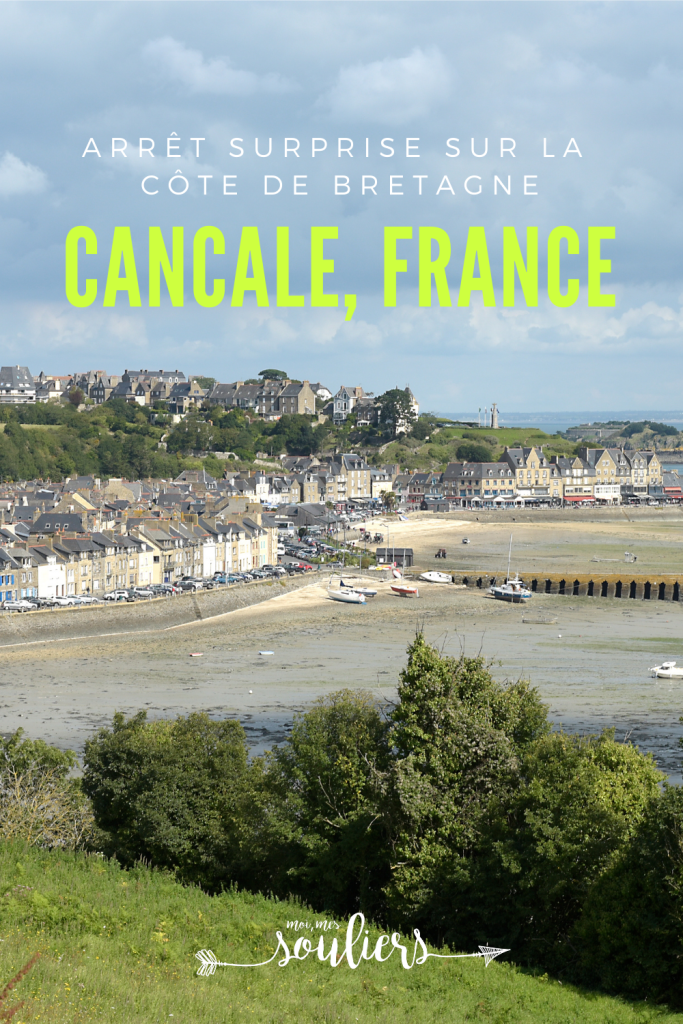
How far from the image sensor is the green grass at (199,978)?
1075 cm

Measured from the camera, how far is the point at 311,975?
12.4 metres

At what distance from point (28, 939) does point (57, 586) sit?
4217 centimetres

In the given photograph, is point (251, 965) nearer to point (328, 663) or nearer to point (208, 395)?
point (328, 663)

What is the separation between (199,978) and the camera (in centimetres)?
1190

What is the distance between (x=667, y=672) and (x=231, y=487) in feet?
243

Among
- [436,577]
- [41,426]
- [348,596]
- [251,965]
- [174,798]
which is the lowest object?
[348,596]

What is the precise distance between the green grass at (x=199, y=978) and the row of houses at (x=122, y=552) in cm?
3837

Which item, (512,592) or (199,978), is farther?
(512,592)

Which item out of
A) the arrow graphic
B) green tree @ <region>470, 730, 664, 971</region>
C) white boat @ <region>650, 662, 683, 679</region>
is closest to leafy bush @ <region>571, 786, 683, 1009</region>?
→ green tree @ <region>470, 730, 664, 971</region>

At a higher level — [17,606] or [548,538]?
[548,538]

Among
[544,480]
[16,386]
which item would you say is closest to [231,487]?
[544,480]

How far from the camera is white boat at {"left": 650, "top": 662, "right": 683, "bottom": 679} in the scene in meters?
35.2

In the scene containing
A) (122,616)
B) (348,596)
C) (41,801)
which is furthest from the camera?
(348,596)

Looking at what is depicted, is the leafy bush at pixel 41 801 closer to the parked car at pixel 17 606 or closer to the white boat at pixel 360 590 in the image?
the parked car at pixel 17 606
